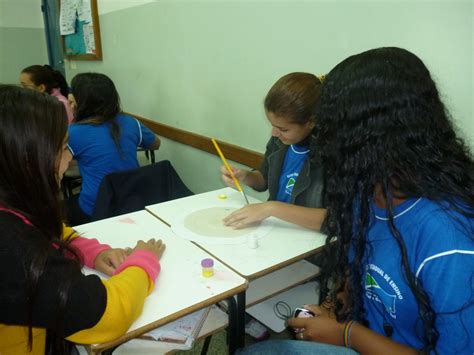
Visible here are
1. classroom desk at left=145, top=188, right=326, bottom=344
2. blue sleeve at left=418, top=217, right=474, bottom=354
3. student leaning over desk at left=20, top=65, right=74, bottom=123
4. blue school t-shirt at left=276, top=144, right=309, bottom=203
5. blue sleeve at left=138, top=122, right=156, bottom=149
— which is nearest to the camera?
blue sleeve at left=418, top=217, right=474, bottom=354

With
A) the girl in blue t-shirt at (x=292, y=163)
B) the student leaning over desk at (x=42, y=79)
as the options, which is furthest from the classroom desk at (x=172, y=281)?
the student leaning over desk at (x=42, y=79)

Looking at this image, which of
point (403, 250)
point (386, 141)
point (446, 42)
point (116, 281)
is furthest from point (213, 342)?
point (446, 42)

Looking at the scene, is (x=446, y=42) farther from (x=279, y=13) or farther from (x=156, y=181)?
(x=156, y=181)

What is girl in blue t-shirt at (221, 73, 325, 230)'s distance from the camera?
1.25m

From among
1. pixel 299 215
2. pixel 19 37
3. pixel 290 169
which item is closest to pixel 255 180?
pixel 290 169

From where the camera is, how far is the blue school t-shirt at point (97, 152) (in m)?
1.88

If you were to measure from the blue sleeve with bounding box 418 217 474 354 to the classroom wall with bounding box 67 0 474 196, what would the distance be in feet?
2.70

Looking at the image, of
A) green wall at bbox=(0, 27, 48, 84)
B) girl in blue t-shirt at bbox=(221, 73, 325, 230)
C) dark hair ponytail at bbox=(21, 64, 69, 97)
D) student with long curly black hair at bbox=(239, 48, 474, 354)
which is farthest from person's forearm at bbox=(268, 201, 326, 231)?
green wall at bbox=(0, 27, 48, 84)

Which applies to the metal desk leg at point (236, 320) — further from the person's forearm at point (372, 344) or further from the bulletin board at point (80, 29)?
the bulletin board at point (80, 29)

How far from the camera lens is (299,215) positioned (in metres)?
1.25

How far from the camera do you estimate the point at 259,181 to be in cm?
171

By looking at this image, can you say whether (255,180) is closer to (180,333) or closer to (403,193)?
(180,333)

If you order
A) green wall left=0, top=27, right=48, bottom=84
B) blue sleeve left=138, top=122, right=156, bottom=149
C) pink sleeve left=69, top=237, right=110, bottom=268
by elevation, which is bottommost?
pink sleeve left=69, top=237, right=110, bottom=268

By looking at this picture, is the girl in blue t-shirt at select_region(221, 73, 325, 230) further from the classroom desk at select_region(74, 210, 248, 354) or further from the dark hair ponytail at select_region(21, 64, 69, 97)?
the dark hair ponytail at select_region(21, 64, 69, 97)
